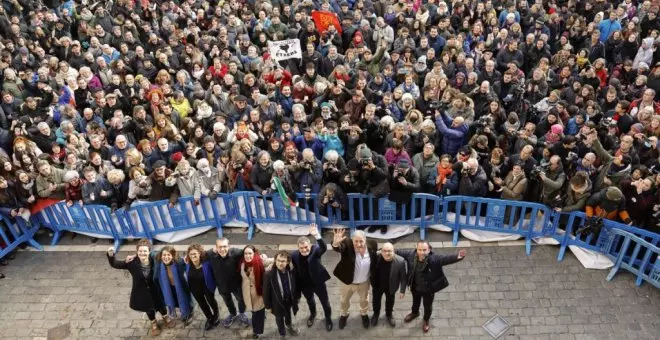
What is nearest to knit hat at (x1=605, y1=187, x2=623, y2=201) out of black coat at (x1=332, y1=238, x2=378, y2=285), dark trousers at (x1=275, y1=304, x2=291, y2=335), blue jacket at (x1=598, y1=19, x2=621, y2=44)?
black coat at (x1=332, y1=238, x2=378, y2=285)

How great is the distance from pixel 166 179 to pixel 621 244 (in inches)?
293

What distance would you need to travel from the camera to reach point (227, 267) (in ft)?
22.5

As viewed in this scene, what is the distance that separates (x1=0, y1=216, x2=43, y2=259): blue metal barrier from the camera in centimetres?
920

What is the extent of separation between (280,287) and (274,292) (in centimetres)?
11

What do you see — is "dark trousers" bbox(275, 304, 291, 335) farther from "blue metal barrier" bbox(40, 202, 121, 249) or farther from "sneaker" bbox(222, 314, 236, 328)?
"blue metal barrier" bbox(40, 202, 121, 249)

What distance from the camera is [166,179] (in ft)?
29.1

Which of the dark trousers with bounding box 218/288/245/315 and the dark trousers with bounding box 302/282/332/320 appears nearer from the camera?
the dark trousers with bounding box 302/282/332/320

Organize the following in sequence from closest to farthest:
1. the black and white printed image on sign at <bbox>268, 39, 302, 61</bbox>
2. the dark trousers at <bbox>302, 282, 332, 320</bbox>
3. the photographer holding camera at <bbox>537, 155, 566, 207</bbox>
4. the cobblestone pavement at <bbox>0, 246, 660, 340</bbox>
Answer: the dark trousers at <bbox>302, 282, 332, 320</bbox> < the cobblestone pavement at <bbox>0, 246, 660, 340</bbox> < the photographer holding camera at <bbox>537, 155, 566, 207</bbox> < the black and white printed image on sign at <bbox>268, 39, 302, 61</bbox>

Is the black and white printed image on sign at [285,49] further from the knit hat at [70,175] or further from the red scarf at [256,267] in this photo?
the red scarf at [256,267]

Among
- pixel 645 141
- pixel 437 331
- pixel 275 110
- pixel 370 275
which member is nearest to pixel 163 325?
pixel 370 275

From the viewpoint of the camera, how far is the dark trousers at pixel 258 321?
7.33 m

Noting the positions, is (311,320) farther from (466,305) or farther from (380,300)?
(466,305)

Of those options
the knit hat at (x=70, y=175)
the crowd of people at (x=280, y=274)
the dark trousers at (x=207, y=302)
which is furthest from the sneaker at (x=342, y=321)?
the knit hat at (x=70, y=175)

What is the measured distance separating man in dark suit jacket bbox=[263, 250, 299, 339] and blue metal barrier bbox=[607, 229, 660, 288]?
4909 millimetres
